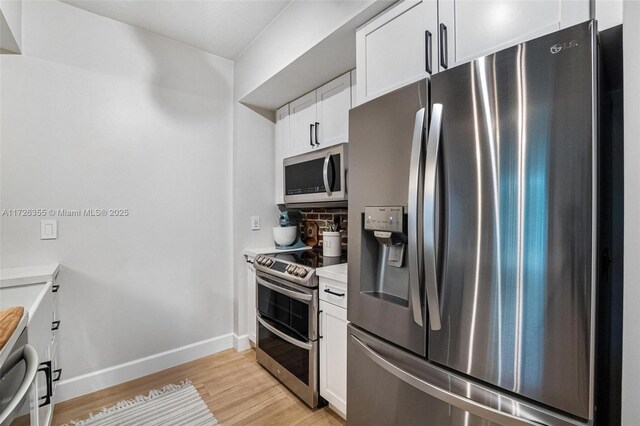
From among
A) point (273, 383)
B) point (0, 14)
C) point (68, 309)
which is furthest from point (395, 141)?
point (68, 309)

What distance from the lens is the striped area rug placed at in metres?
1.79

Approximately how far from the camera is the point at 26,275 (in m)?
1.61

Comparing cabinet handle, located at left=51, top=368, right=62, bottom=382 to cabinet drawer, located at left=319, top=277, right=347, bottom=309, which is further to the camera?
cabinet handle, located at left=51, top=368, right=62, bottom=382

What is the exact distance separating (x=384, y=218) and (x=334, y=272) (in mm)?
589

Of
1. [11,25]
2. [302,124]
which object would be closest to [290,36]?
[302,124]

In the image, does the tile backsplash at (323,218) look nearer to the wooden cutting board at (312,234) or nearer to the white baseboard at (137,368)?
the wooden cutting board at (312,234)

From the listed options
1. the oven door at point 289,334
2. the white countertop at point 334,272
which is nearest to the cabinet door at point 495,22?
the white countertop at point 334,272

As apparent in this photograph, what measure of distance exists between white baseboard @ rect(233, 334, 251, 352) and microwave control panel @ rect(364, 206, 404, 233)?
199 centimetres

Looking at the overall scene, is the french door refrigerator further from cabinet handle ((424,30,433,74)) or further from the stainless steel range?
the stainless steel range

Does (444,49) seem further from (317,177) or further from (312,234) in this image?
(312,234)

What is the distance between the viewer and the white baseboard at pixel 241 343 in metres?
2.70

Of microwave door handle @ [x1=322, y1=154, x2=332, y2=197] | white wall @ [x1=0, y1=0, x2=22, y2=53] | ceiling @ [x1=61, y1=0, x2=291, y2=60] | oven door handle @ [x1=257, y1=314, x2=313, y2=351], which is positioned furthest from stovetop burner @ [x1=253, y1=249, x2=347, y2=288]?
white wall @ [x1=0, y1=0, x2=22, y2=53]

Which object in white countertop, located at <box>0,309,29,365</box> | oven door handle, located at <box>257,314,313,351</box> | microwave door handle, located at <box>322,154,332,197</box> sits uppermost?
microwave door handle, located at <box>322,154,332,197</box>

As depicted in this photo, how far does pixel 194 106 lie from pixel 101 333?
6.35 ft
